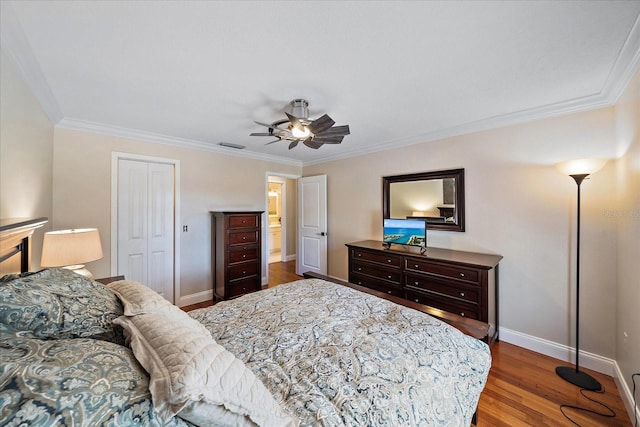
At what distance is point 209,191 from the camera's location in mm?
3850

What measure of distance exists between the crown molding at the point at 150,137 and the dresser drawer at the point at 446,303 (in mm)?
3260

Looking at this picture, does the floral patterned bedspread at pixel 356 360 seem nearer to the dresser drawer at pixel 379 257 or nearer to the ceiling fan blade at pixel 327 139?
the dresser drawer at pixel 379 257

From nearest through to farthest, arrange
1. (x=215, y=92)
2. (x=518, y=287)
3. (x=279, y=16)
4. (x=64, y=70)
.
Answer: (x=279, y=16), (x=64, y=70), (x=215, y=92), (x=518, y=287)

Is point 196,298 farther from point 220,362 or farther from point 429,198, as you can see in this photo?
point 429,198

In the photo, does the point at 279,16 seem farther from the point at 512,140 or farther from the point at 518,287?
the point at 518,287

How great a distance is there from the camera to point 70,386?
0.54 meters

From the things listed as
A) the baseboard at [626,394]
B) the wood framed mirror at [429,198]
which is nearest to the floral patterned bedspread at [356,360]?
the baseboard at [626,394]

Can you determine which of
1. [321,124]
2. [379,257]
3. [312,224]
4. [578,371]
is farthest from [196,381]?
[312,224]

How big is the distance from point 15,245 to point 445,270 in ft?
10.9

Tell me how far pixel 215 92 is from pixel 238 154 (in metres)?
2.06

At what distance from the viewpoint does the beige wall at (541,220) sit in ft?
7.24

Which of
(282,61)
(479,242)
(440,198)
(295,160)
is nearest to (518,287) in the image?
(479,242)

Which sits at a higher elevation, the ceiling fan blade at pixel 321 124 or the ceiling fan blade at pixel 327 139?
the ceiling fan blade at pixel 321 124

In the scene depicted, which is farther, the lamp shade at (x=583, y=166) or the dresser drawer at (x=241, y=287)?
the dresser drawer at (x=241, y=287)
